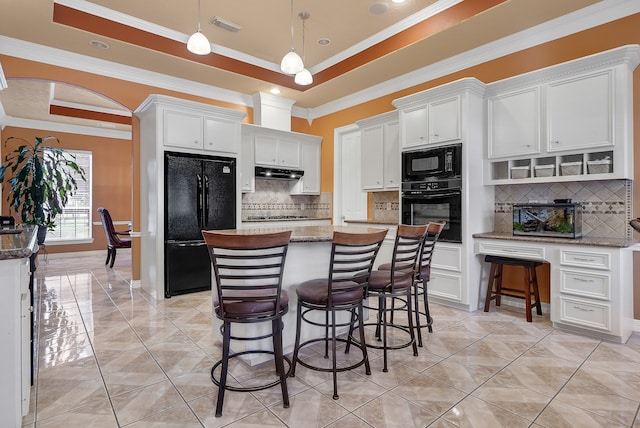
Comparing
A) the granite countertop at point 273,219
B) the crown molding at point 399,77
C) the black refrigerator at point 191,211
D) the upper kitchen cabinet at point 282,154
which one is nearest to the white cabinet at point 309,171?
the upper kitchen cabinet at point 282,154

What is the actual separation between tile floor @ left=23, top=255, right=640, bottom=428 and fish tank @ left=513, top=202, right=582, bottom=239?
89 cm

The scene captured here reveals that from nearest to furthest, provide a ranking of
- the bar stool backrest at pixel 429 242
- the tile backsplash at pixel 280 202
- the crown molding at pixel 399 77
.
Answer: the bar stool backrest at pixel 429 242, the crown molding at pixel 399 77, the tile backsplash at pixel 280 202

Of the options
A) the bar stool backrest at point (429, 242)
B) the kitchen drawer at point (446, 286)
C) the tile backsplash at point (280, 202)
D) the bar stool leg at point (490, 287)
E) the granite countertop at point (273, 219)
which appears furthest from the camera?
the tile backsplash at point (280, 202)

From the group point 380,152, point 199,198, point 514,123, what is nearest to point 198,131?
point 199,198

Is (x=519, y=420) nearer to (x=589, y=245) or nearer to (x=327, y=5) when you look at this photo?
(x=589, y=245)

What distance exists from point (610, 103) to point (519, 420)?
9.21 feet

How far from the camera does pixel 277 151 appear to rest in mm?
5898

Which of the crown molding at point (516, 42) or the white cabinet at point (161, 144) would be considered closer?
the crown molding at point (516, 42)

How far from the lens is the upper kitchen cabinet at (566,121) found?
3002 mm

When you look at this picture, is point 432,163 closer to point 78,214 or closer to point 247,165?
point 247,165

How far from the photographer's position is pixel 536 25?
361 cm

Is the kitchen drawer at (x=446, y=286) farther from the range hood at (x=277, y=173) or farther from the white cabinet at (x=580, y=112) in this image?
the range hood at (x=277, y=173)

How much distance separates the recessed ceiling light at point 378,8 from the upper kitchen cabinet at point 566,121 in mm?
1449

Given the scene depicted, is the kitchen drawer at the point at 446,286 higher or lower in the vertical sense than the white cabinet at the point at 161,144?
lower
